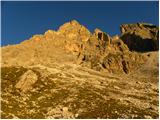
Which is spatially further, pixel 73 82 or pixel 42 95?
pixel 73 82

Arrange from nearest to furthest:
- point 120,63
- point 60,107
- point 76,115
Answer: point 76,115 < point 60,107 < point 120,63

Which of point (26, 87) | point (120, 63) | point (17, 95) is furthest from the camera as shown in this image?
point (120, 63)

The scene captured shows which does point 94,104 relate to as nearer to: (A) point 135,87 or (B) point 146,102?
(B) point 146,102

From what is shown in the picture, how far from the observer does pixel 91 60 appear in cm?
19800

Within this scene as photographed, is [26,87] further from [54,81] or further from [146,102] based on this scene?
[146,102]

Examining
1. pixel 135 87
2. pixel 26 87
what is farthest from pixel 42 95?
pixel 135 87

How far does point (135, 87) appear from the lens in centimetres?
12719

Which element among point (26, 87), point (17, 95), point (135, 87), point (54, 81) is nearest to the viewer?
point (17, 95)

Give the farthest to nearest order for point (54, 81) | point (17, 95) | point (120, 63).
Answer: point (120, 63) < point (54, 81) < point (17, 95)

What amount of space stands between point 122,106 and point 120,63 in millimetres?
106368

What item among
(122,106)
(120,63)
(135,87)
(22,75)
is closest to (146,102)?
(122,106)

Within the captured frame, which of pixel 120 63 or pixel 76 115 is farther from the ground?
pixel 120 63

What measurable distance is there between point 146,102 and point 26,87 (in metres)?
31.9

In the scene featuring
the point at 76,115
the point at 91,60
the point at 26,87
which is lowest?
the point at 76,115
